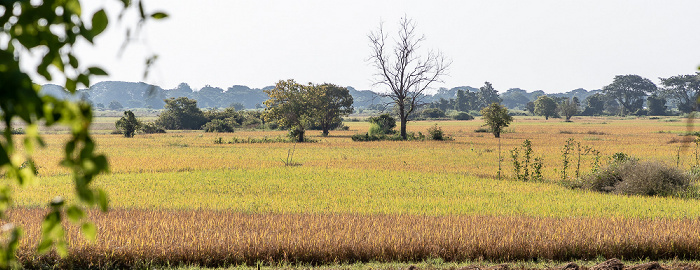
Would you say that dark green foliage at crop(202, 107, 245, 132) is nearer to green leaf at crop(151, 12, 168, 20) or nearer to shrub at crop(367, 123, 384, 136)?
shrub at crop(367, 123, 384, 136)

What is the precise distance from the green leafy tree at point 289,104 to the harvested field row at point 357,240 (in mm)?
45486

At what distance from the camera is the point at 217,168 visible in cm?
2267

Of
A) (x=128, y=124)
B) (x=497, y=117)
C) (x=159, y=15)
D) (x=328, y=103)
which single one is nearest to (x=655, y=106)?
(x=328, y=103)

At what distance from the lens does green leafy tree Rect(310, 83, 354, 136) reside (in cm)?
5900

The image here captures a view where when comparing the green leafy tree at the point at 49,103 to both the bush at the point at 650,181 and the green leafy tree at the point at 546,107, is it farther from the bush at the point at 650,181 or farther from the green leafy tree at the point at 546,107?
the green leafy tree at the point at 546,107

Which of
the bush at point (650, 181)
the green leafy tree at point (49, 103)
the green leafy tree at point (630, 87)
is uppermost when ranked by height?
the green leafy tree at point (630, 87)

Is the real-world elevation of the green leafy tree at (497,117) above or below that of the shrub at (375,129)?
above

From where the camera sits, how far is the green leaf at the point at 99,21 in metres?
1.57

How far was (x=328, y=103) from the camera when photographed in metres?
62.4

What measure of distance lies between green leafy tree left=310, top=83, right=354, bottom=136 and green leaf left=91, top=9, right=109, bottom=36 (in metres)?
56.0

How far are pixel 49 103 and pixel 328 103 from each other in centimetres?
6099

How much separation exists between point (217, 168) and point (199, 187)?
597cm

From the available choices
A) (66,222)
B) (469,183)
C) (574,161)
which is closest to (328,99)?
(574,161)

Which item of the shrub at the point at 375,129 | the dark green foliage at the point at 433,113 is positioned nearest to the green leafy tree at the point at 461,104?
the dark green foliage at the point at 433,113
